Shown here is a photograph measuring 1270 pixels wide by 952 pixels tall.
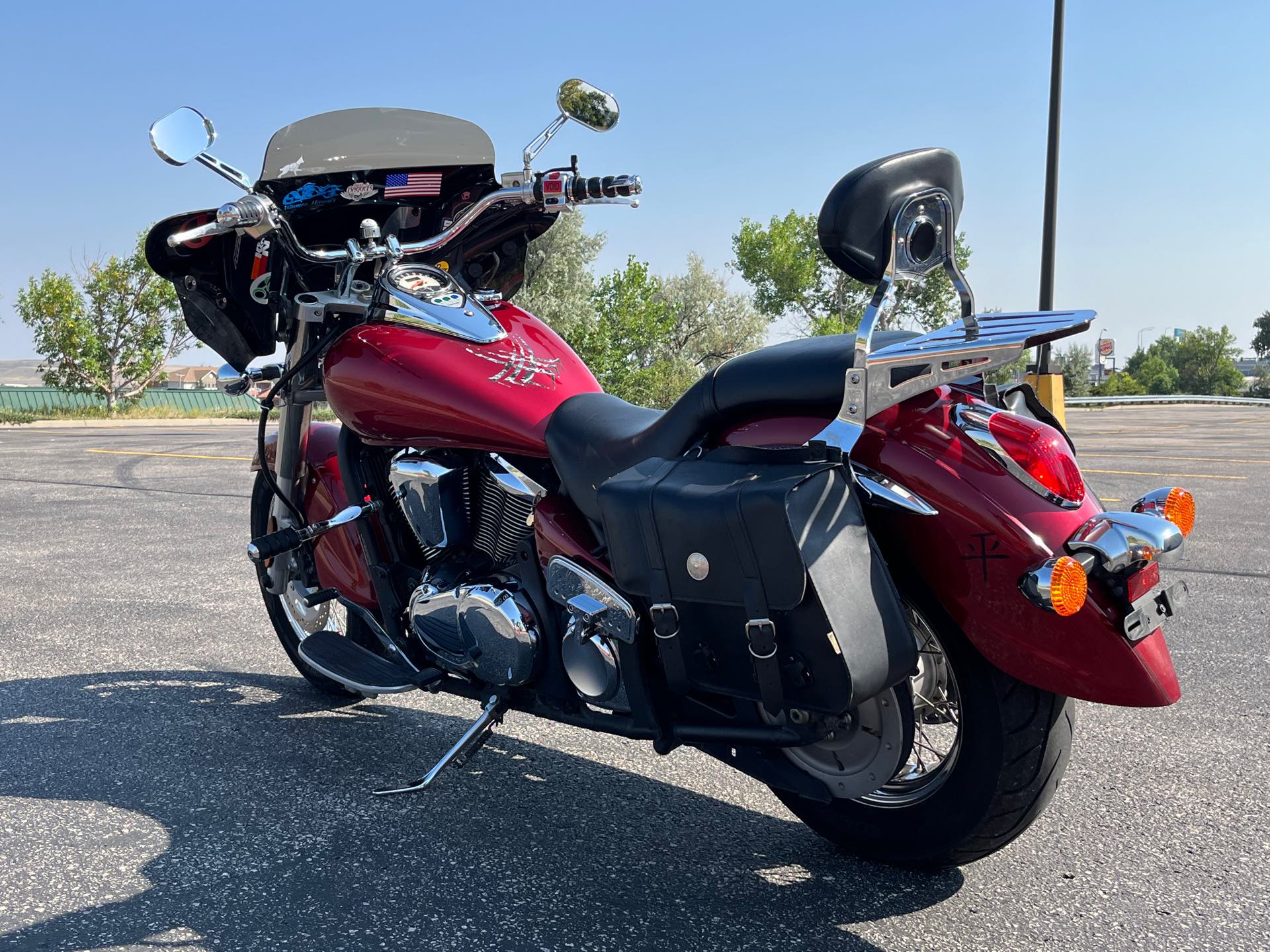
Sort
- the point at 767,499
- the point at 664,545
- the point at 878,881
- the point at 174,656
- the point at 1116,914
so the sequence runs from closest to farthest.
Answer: the point at 767,499, the point at 664,545, the point at 1116,914, the point at 878,881, the point at 174,656

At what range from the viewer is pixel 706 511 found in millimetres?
2082

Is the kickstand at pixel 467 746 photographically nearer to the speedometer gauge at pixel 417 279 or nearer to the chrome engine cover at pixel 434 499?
the chrome engine cover at pixel 434 499

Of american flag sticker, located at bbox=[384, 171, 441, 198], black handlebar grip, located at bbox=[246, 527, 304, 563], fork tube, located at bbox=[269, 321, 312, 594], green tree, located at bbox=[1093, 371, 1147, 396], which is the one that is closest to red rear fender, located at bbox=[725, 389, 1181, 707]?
american flag sticker, located at bbox=[384, 171, 441, 198]

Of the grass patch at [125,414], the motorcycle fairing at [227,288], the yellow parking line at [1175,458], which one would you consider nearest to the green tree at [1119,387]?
the grass patch at [125,414]

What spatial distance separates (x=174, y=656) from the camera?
4328 millimetres

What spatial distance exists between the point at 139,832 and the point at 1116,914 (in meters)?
2.38

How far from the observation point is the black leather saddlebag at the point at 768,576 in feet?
6.56

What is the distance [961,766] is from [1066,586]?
576 millimetres

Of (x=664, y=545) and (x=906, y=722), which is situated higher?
(x=664, y=545)

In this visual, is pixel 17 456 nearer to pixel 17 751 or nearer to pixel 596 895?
pixel 17 751

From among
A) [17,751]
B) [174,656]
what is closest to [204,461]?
[174,656]

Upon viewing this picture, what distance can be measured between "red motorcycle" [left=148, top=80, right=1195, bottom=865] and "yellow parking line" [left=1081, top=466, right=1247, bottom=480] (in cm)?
906

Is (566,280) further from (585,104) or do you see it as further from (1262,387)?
(1262,387)

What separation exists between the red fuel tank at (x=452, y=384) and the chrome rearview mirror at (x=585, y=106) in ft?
2.32
